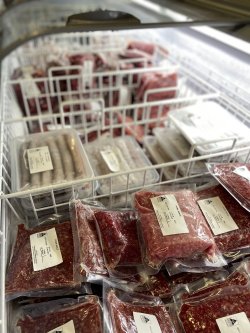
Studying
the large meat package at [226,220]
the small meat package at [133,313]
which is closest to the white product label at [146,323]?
the small meat package at [133,313]

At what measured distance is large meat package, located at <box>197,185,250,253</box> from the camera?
2.12 feet

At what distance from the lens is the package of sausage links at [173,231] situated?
565 mm

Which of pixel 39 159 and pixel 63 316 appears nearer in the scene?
pixel 63 316

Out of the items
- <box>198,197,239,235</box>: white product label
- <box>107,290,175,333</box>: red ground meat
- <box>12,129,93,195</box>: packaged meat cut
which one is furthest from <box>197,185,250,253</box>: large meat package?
<box>12,129,93,195</box>: packaged meat cut

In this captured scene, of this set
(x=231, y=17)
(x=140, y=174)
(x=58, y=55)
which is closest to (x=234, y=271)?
(x=140, y=174)

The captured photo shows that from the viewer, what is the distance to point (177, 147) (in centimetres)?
88

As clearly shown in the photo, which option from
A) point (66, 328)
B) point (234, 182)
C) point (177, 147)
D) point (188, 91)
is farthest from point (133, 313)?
point (188, 91)

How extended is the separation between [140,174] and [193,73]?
723 mm

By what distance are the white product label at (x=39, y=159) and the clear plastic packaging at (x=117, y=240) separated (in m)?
0.19

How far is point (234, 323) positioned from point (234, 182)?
32 cm

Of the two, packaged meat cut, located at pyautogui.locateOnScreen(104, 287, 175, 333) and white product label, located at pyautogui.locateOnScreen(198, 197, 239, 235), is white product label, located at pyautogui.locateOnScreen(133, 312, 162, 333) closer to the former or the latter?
packaged meat cut, located at pyautogui.locateOnScreen(104, 287, 175, 333)

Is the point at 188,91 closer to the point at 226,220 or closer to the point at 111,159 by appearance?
the point at 111,159

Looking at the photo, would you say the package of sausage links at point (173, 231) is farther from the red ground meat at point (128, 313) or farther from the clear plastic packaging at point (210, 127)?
the clear plastic packaging at point (210, 127)

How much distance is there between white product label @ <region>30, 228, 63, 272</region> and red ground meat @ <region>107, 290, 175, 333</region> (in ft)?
0.47
